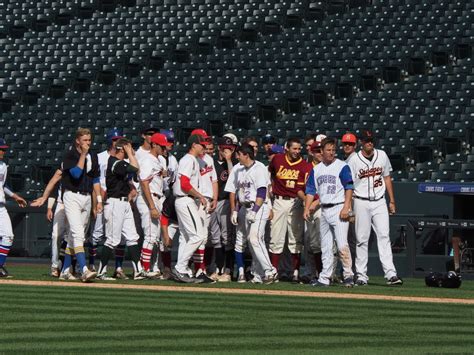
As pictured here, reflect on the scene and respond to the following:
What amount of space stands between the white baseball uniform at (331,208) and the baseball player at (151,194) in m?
1.88

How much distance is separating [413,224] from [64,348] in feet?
34.1

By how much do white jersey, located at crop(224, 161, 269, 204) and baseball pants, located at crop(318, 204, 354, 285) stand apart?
79 centimetres

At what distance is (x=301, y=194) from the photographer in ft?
45.0

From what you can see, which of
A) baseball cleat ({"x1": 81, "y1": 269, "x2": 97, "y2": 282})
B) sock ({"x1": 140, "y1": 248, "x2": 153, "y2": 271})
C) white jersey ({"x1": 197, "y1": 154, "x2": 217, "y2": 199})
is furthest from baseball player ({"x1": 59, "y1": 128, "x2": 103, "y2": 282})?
white jersey ({"x1": 197, "y1": 154, "x2": 217, "y2": 199})

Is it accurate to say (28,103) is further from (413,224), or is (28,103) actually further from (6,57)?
(413,224)

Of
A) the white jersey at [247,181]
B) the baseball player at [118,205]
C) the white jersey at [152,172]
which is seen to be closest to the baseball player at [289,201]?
the white jersey at [247,181]

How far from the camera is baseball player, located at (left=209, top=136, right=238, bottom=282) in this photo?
14007mm

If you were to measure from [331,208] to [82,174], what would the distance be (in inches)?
110

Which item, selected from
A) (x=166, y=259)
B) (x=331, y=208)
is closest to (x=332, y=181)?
(x=331, y=208)

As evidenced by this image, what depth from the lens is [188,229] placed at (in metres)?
13.0

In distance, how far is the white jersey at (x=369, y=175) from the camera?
1340 centimetres

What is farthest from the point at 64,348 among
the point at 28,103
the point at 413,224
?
the point at 28,103

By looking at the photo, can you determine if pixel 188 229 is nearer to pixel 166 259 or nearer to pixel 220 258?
pixel 166 259

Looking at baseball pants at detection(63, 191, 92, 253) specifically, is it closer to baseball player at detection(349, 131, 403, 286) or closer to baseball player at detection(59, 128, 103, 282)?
baseball player at detection(59, 128, 103, 282)
